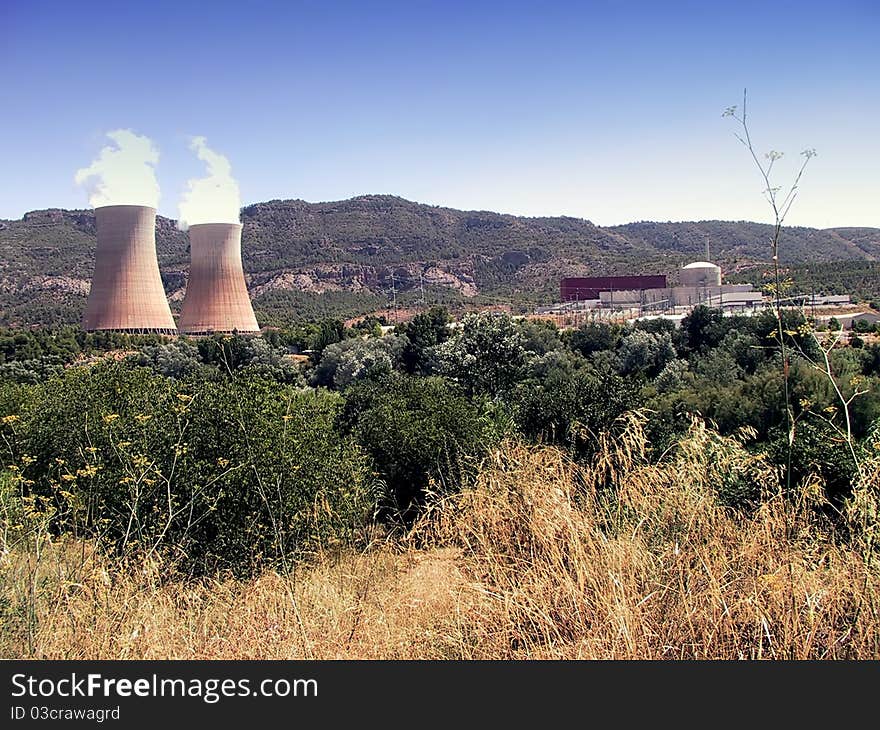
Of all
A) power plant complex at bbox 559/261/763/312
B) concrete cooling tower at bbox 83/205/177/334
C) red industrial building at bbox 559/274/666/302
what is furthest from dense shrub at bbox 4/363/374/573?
red industrial building at bbox 559/274/666/302

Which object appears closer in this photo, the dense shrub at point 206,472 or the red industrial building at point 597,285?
the dense shrub at point 206,472

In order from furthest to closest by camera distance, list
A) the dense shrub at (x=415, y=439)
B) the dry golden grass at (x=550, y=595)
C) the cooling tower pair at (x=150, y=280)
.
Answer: the cooling tower pair at (x=150, y=280) → the dense shrub at (x=415, y=439) → the dry golden grass at (x=550, y=595)

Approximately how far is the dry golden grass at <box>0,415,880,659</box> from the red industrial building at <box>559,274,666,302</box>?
4505 cm

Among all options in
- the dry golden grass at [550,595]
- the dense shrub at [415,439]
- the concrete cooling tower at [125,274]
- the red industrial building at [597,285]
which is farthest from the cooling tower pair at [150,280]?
the red industrial building at [597,285]

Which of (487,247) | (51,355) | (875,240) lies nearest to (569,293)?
(487,247)

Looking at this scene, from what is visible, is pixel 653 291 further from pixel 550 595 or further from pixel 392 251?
pixel 550 595

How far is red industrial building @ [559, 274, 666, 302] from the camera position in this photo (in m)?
47.1

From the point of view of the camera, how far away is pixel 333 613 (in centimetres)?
246

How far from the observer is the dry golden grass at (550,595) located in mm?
2049

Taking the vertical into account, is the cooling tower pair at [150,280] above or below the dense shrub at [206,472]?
above

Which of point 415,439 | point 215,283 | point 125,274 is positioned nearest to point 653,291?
point 215,283

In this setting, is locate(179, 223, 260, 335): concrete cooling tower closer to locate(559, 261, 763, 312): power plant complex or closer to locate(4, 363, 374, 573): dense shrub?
locate(4, 363, 374, 573): dense shrub

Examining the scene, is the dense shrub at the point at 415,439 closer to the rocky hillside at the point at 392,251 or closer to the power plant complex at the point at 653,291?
the power plant complex at the point at 653,291

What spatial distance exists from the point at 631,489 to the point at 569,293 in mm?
45405
